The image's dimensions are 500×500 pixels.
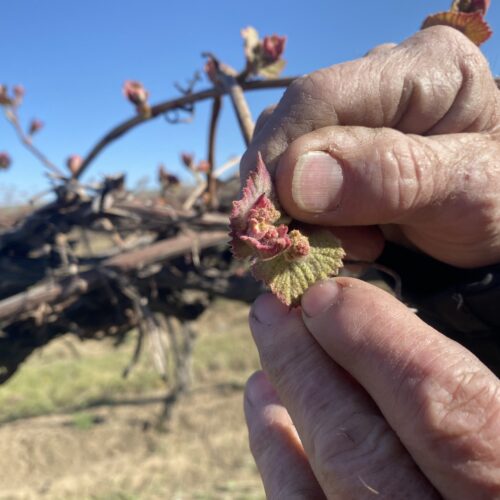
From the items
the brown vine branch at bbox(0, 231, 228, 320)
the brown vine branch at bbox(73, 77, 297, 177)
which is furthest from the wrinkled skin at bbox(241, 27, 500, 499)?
the brown vine branch at bbox(0, 231, 228, 320)

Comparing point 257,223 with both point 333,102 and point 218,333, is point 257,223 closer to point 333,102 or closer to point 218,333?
point 333,102

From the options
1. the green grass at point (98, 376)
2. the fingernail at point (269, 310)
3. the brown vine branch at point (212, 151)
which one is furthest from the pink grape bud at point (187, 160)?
the green grass at point (98, 376)

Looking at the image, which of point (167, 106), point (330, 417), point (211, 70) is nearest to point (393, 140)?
point (330, 417)

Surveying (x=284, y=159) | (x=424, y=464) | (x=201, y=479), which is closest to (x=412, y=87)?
(x=284, y=159)

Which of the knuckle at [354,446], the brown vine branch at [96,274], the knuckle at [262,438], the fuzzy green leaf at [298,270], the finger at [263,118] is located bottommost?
the brown vine branch at [96,274]

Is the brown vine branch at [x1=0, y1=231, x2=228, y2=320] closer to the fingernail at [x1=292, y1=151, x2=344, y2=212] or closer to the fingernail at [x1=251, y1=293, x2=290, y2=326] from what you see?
the fingernail at [x1=251, y1=293, x2=290, y2=326]

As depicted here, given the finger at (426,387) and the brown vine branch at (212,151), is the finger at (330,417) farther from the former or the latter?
the brown vine branch at (212,151)
